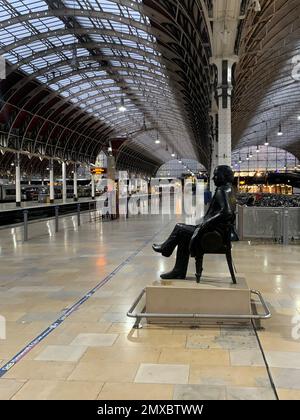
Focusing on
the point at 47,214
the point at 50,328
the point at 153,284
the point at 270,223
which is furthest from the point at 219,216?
the point at 47,214

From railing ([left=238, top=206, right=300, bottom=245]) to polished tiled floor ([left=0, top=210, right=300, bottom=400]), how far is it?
438cm

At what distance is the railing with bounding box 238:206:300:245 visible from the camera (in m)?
13.6

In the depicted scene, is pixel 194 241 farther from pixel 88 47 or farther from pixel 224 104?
pixel 88 47

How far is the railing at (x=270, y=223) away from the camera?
13596 millimetres

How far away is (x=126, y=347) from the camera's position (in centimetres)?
488

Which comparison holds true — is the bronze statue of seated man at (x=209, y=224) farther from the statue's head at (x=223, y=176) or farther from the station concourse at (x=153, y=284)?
the station concourse at (x=153, y=284)

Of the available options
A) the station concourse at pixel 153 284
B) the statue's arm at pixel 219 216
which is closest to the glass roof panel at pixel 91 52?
the station concourse at pixel 153 284

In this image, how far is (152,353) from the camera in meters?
4.68

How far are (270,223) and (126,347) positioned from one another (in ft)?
33.9

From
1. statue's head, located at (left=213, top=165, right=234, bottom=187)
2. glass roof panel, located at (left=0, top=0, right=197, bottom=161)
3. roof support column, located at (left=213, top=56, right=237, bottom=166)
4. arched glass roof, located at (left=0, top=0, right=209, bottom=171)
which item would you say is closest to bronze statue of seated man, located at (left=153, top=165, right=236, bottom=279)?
statue's head, located at (left=213, top=165, right=234, bottom=187)

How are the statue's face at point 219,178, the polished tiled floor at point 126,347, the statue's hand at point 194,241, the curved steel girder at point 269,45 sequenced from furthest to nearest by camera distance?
the curved steel girder at point 269,45 < the statue's face at point 219,178 < the statue's hand at point 194,241 < the polished tiled floor at point 126,347

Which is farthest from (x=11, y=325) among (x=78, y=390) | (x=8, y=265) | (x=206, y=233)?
(x=8, y=265)

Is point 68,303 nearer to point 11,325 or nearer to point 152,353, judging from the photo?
point 11,325

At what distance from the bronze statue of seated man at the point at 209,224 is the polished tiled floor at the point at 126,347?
106cm
